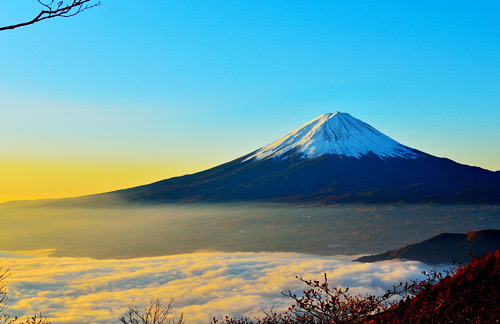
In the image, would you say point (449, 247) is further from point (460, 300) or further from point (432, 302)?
point (460, 300)

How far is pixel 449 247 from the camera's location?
152500 millimetres

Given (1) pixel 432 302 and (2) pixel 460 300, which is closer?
(2) pixel 460 300

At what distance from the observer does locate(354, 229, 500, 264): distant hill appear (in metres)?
132

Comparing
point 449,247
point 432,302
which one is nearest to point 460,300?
point 432,302

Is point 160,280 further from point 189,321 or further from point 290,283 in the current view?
point 189,321

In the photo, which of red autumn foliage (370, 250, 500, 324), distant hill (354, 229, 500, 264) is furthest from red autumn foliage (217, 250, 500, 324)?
distant hill (354, 229, 500, 264)

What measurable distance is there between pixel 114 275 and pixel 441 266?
119840mm

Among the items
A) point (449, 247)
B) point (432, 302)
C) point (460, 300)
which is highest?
point (460, 300)

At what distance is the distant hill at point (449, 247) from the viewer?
132 metres

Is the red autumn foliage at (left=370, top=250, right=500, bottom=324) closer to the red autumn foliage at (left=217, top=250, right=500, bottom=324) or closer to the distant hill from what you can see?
the red autumn foliage at (left=217, top=250, right=500, bottom=324)

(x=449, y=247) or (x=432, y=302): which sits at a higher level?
(x=432, y=302)

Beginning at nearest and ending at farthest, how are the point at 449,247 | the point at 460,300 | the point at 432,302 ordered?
1. the point at 460,300
2. the point at 432,302
3. the point at 449,247

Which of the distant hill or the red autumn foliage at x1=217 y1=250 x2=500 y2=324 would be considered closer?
the red autumn foliage at x1=217 y1=250 x2=500 y2=324

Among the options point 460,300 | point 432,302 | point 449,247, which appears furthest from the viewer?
point 449,247
